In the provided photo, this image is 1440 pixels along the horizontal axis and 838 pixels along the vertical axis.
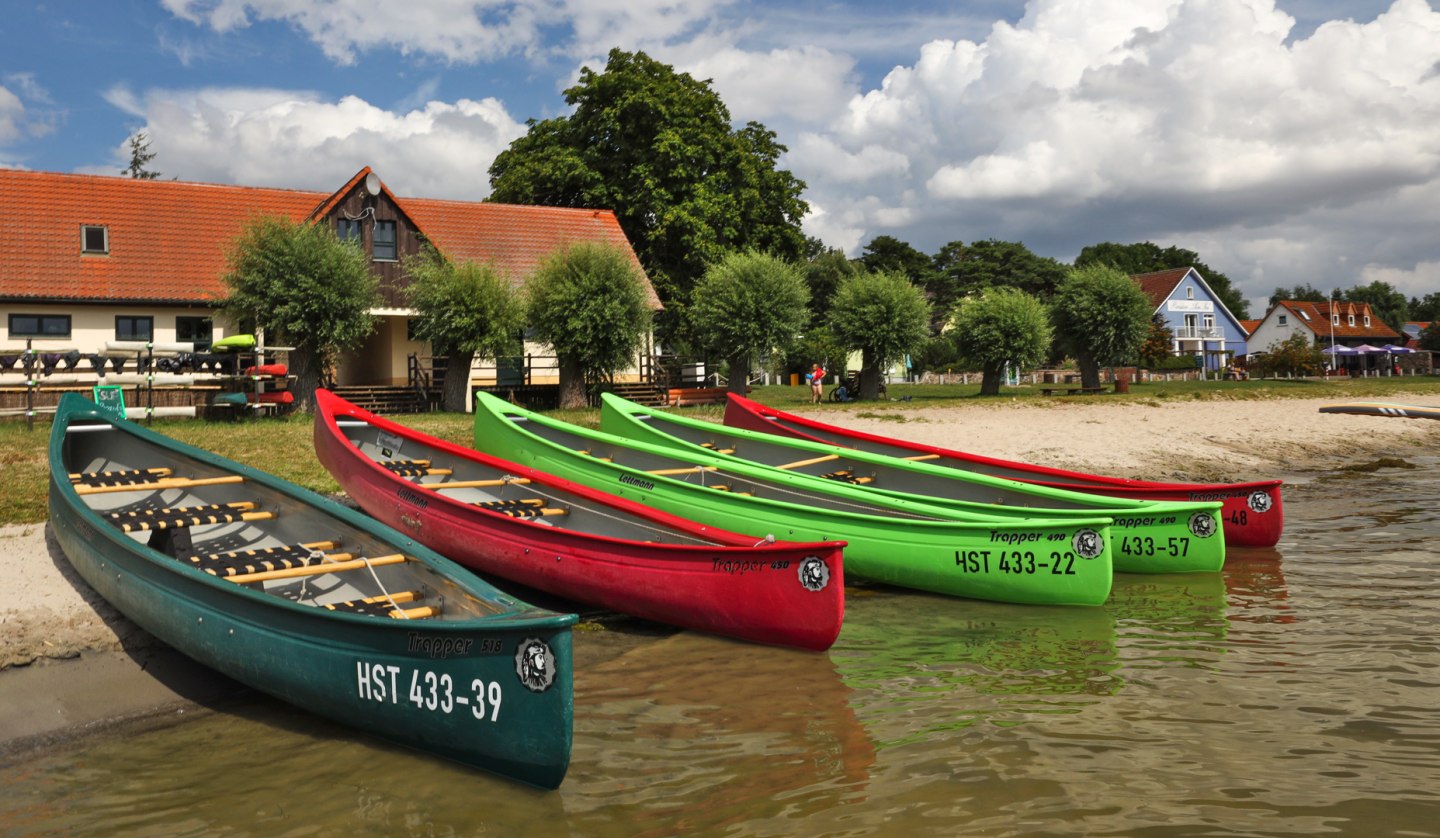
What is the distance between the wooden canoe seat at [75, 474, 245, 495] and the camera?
28.0 feet

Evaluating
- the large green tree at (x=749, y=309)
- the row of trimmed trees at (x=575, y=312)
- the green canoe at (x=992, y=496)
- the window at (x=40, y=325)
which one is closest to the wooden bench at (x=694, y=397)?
the large green tree at (x=749, y=309)

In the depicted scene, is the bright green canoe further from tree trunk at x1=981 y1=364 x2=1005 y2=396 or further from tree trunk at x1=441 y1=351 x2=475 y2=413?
tree trunk at x1=981 y1=364 x2=1005 y2=396

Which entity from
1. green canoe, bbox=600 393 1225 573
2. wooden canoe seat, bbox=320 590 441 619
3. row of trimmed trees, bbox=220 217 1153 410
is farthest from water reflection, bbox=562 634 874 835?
row of trimmed trees, bbox=220 217 1153 410

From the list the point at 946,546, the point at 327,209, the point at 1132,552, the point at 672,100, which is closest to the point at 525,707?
the point at 946,546

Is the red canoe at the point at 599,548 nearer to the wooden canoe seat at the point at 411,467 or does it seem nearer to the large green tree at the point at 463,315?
the wooden canoe seat at the point at 411,467

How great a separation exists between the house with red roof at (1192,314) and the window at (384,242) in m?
56.6

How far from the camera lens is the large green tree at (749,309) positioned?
2720 cm

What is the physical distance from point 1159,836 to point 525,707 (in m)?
3.12

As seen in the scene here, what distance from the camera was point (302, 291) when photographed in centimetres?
2108

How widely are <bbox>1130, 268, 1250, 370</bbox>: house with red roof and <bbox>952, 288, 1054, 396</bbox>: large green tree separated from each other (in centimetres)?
4182

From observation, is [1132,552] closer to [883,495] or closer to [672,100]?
[883,495]

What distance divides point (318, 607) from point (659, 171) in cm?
3095

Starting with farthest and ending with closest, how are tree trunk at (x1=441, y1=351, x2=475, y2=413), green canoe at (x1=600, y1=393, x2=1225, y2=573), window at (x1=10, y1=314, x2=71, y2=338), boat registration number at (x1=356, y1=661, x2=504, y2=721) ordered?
1. window at (x1=10, y1=314, x2=71, y2=338)
2. tree trunk at (x1=441, y1=351, x2=475, y2=413)
3. green canoe at (x1=600, y1=393, x2=1225, y2=573)
4. boat registration number at (x1=356, y1=661, x2=504, y2=721)

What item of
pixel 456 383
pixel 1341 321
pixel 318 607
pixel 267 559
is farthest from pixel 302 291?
pixel 1341 321
